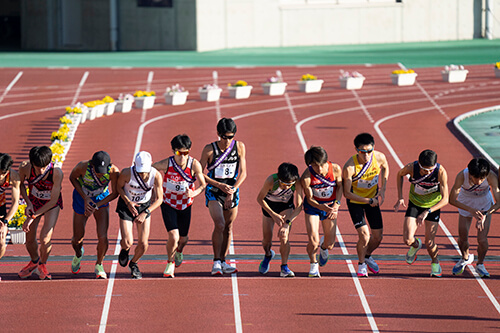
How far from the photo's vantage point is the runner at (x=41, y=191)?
10367 mm

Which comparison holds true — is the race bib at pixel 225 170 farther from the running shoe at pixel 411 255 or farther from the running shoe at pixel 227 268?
the running shoe at pixel 411 255

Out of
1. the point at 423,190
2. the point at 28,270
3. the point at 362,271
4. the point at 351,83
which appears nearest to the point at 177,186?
the point at 28,270

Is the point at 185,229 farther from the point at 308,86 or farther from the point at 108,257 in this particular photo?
the point at 308,86

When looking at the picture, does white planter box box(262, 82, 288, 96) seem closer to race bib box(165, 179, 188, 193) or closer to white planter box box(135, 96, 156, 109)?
white planter box box(135, 96, 156, 109)

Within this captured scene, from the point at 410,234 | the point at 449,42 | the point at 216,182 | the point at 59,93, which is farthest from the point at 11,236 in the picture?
the point at 449,42

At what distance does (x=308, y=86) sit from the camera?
3203cm

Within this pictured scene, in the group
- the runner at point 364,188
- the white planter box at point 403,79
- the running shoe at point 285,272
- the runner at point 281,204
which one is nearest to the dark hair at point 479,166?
the runner at point 364,188

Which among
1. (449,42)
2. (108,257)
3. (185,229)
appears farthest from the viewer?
(449,42)

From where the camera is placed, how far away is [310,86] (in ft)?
105

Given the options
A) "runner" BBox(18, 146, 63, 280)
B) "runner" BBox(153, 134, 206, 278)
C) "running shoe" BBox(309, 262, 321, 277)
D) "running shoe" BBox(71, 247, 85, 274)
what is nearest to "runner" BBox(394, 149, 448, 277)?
"running shoe" BBox(309, 262, 321, 277)

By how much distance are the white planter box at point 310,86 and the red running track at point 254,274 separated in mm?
5064

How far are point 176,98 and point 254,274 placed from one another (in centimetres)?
1839

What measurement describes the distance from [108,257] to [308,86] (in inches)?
820

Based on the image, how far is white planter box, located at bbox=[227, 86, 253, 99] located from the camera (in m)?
30.4
